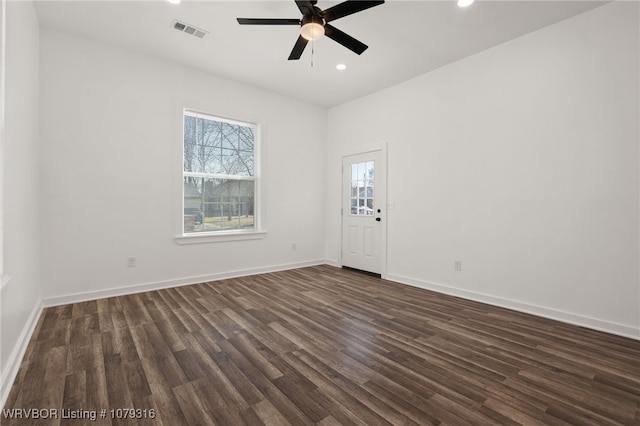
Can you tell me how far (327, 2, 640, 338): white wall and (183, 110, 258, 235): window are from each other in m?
2.41

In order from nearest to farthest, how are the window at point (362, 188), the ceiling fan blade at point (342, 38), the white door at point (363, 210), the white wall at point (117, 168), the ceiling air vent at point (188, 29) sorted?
the ceiling fan blade at point (342, 38) < the ceiling air vent at point (188, 29) < the white wall at point (117, 168) < the white door at point (363, 210) < the window at point (362, 188)

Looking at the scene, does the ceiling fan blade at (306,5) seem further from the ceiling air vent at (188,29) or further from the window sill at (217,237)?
the window sill at (217,237)

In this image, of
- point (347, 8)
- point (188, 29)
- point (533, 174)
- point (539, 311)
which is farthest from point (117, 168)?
point (539, 311)

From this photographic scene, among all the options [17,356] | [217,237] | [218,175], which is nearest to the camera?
[17,356]

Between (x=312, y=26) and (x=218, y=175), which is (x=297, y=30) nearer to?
(x=312, y=26)

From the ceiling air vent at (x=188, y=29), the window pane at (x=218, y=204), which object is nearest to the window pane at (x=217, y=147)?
the window pane at (x=218, y=204)

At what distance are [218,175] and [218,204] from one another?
1.47 feet

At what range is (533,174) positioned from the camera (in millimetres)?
3188

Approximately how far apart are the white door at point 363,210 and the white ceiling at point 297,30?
140 cm

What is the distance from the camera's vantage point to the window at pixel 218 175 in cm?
430

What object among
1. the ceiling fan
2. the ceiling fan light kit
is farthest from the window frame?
the ceiling fan light kit

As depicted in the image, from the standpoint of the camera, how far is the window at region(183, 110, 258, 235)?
430 centimetres

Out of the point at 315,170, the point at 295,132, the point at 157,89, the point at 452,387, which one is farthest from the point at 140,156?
the point at 452,387

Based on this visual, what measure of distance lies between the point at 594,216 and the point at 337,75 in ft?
11.3
